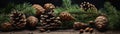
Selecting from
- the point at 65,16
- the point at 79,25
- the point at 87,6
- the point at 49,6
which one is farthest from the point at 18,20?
the point at 87,6

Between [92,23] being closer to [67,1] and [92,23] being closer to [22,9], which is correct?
[67,1]

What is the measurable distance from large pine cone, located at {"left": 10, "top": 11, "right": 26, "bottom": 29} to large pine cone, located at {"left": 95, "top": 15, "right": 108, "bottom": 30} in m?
0.95

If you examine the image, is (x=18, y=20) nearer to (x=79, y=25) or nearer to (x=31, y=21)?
(x=31, y=21)

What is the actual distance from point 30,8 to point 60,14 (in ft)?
1.58

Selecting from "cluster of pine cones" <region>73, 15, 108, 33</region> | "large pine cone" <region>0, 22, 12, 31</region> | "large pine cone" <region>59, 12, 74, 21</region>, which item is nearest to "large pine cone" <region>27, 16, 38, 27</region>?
"large pine cone" <region>0, 22, 12, 31</region>

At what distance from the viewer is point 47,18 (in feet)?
13.1

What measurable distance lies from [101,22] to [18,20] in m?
1.08

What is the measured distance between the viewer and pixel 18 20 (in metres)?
3.90

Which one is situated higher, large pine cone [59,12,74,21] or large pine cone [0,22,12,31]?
large pine cone [59,12,74,21]

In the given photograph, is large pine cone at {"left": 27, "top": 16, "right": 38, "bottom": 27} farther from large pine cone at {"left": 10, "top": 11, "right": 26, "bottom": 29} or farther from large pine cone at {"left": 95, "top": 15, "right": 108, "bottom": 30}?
large pine cone at {"left": 95, "top": 15, "right": 108, "bottom": 30}

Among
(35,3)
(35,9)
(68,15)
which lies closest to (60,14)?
(68,15)

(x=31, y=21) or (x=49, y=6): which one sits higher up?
(x=49, y=6)

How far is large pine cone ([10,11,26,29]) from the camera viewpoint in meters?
3.88

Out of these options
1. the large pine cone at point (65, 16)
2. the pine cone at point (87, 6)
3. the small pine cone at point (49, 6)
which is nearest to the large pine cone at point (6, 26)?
the small pine cone at point (49, 6)
